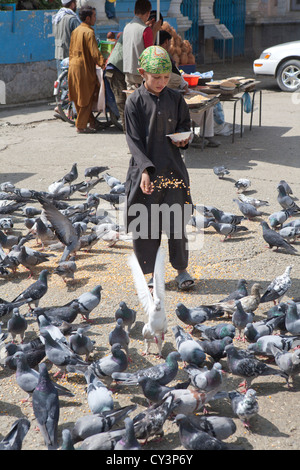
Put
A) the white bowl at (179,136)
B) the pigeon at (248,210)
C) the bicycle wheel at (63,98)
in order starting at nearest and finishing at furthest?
the white bowl at (179,136) → the pigeon at (248,210) → the bicycle wheel at (63,98)

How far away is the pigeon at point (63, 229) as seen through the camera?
554 cm

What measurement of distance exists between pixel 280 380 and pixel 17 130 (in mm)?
9175

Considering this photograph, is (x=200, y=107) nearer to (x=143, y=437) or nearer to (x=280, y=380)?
(x=280, y=380)

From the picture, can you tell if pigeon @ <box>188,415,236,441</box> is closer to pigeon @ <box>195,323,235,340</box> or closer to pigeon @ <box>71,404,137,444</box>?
pigeon @ <box>71,404,137,444</box>

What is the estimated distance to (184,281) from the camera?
502cm

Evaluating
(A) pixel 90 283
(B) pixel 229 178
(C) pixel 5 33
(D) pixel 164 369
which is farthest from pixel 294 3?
(D) pixel 164 369

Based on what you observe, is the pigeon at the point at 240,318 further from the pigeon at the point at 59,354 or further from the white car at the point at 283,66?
the white car at the point at 283,66

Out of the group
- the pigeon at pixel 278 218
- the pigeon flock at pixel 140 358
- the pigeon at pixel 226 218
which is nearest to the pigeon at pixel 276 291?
the pigeon flock at pixel 140 358

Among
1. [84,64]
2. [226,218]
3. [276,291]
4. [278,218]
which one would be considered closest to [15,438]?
[276,291]

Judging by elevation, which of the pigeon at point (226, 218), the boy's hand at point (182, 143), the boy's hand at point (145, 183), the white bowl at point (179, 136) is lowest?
the pigeon at point (226, 218)

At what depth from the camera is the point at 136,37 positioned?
337 inches

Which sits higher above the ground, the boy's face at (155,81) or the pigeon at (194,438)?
the boy's face at (155,81)

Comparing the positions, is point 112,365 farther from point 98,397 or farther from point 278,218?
point 278,218

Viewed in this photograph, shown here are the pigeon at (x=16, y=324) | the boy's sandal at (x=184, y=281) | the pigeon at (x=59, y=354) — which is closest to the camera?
the pigeon at (x=59, y=354)
